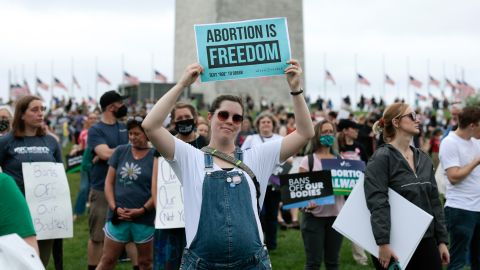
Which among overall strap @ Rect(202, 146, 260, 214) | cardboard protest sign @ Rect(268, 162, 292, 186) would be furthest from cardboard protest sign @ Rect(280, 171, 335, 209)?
overall strap @ Rect(202, 146, 260, 214)

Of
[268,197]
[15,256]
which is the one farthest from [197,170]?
[268,197]

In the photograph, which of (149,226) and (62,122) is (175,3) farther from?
(149,226)

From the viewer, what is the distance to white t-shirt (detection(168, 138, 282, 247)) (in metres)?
3.66

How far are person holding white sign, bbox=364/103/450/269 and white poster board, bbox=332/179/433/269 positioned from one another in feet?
0.20

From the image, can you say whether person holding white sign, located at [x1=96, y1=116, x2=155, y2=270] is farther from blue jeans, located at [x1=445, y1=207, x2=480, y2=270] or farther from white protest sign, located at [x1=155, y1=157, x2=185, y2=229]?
blue jeans, located at [x1=445, y1=207, x2=480, y2=270]

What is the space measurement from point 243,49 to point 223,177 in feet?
2.64

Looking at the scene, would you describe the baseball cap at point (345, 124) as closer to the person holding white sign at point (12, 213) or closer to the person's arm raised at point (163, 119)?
the person's arm raised at point (163, 119)

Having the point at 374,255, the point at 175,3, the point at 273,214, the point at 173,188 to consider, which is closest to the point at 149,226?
the point at 173,188

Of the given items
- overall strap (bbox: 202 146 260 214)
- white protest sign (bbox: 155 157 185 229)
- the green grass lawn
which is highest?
overall strap (bbox: 202 146 260 214)

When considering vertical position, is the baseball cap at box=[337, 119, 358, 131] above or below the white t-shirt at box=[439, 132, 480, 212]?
above

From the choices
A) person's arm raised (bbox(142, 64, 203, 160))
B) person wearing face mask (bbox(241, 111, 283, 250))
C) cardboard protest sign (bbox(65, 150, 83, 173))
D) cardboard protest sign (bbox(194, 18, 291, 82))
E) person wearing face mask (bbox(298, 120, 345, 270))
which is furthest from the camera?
cardboard protest sign (bbox(65, 150, 83, 173))

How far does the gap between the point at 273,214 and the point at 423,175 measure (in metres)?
4.99

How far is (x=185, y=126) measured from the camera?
5941 mm

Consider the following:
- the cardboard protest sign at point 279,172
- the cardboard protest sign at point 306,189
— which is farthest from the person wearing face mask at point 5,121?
the cardboard protest sign at point 279,172
